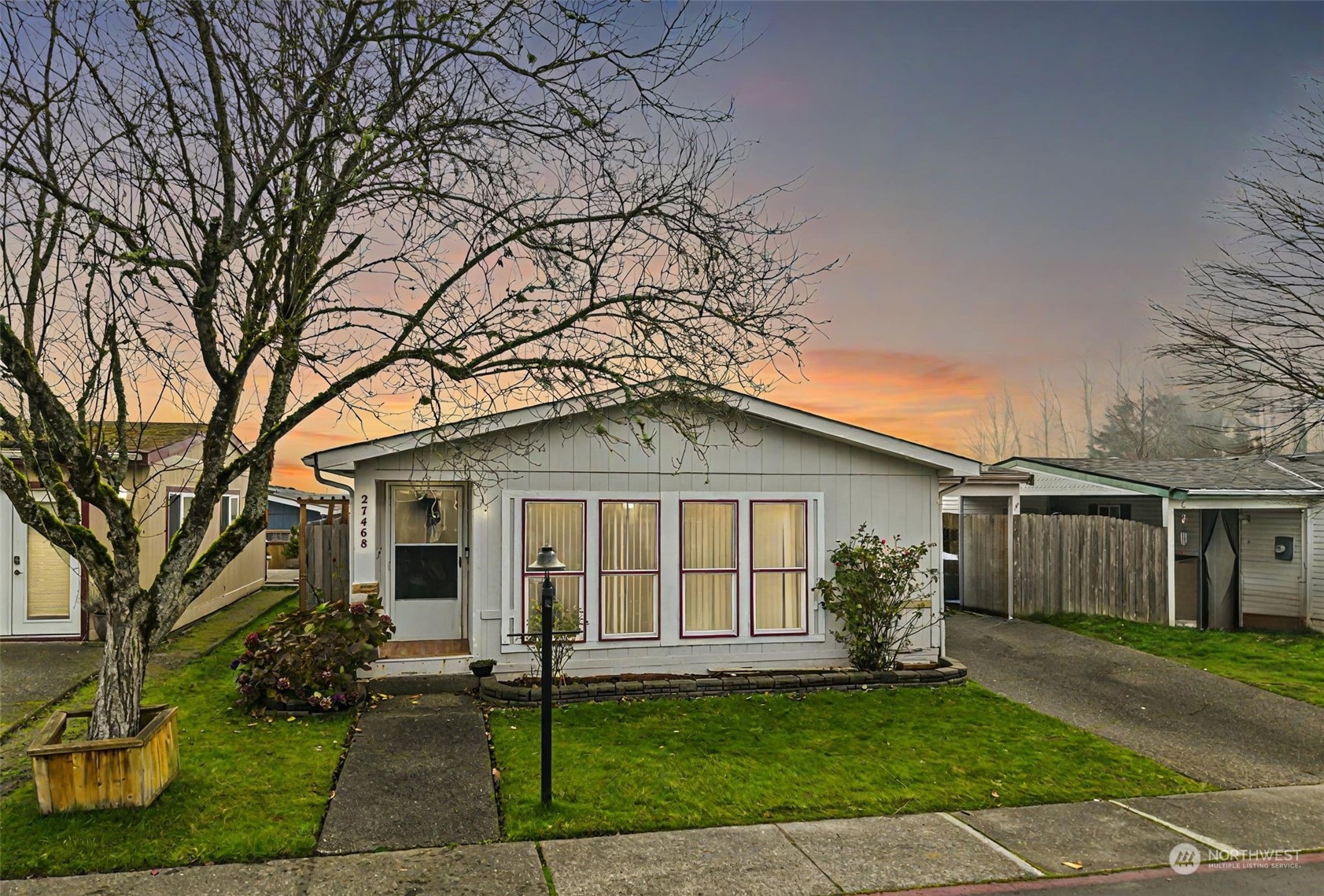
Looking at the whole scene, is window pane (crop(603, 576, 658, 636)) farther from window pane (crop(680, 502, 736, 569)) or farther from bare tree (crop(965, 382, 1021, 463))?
bare tree (crop(965, 382, 1021, 463))

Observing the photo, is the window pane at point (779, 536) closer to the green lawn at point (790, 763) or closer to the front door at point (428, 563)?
the green lawn at point (790, 763)

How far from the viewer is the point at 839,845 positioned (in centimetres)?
511

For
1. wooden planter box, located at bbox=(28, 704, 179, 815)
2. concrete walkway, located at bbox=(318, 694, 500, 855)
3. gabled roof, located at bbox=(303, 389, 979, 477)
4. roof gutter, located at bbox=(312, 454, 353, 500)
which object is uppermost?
gabled roof, located at bbox=(303, 389, 979, 477)

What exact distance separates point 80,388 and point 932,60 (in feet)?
35.1

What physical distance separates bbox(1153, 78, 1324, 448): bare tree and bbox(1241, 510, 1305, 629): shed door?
6.17m

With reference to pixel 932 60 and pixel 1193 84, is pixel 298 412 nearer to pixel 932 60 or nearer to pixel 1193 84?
pixel 932 60

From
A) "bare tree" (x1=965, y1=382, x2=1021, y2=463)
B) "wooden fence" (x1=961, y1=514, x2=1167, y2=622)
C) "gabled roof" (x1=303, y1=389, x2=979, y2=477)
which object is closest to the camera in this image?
"gabled roof" (x1=303, y1=389, x2=979, y2=477)

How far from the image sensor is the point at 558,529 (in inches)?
359

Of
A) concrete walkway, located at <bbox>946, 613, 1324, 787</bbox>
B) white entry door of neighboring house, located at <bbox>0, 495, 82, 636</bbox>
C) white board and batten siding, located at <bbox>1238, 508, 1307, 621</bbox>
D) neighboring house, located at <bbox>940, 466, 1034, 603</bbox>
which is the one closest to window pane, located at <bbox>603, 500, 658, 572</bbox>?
concrete walkway, located at <bbox>946, 613, 1324, 787</bbox>

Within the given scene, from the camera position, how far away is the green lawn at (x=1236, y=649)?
32.2 ft

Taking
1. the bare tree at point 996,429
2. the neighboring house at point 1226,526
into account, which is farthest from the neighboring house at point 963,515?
the bare tree at point 996,429

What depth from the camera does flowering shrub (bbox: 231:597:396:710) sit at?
7832 mm

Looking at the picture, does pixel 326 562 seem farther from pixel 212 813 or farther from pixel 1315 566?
pixel 1315 566

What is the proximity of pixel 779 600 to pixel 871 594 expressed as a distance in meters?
1.08
